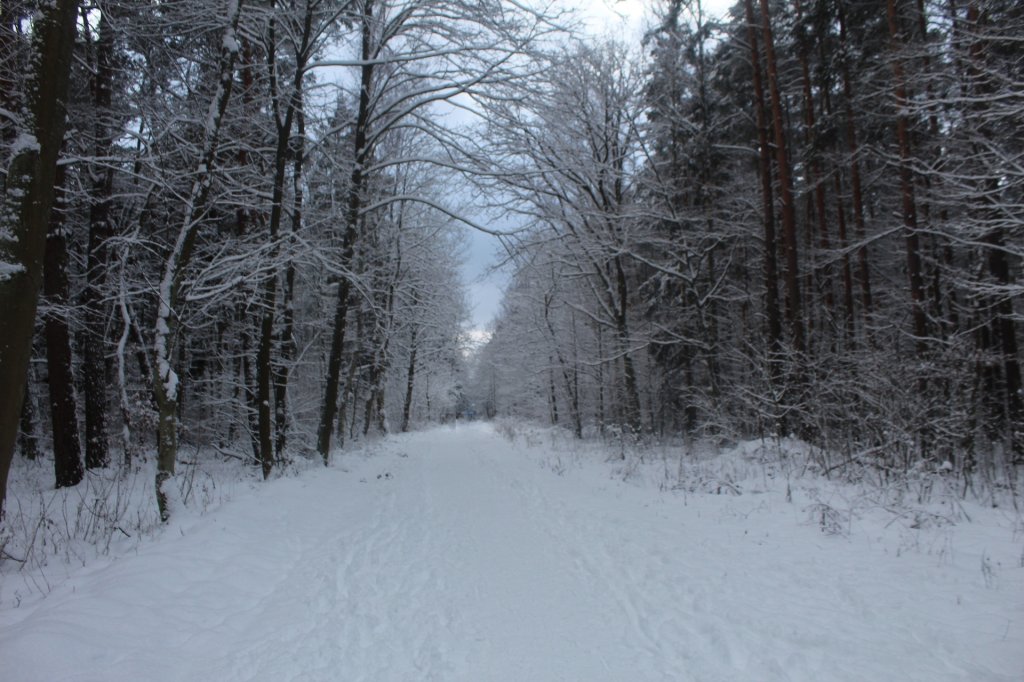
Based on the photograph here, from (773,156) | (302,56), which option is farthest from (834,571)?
(773,156)

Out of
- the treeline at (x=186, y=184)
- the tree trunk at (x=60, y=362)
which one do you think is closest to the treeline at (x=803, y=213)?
the treeline at (x=186, y=184)

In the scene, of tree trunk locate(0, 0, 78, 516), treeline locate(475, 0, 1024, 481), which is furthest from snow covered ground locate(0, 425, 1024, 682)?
treeline locate(475, 0, 1024, 481)

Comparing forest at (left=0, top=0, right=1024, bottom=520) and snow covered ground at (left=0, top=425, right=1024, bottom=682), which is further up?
forest at (left=0, top=0, right=1024, bottom=520)

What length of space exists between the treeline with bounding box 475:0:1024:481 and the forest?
12 cm

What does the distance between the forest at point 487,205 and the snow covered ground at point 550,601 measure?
1520 millimetres

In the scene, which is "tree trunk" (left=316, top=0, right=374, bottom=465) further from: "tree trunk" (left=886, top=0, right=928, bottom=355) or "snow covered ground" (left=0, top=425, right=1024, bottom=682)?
"tree trunk" (left=886, top=0, right=928, bottom=355)

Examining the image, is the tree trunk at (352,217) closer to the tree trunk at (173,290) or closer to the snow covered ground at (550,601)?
the tree trunk at (173,290)

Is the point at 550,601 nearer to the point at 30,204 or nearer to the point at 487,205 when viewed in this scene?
the point at 30,204

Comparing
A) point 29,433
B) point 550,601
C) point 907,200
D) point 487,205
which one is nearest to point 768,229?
point 907,200

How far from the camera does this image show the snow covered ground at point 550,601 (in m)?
2.92

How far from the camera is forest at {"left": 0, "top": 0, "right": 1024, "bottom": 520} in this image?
670cm

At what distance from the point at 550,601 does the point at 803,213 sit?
915 inches

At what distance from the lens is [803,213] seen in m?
21.6

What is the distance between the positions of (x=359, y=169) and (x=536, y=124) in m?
4.29
